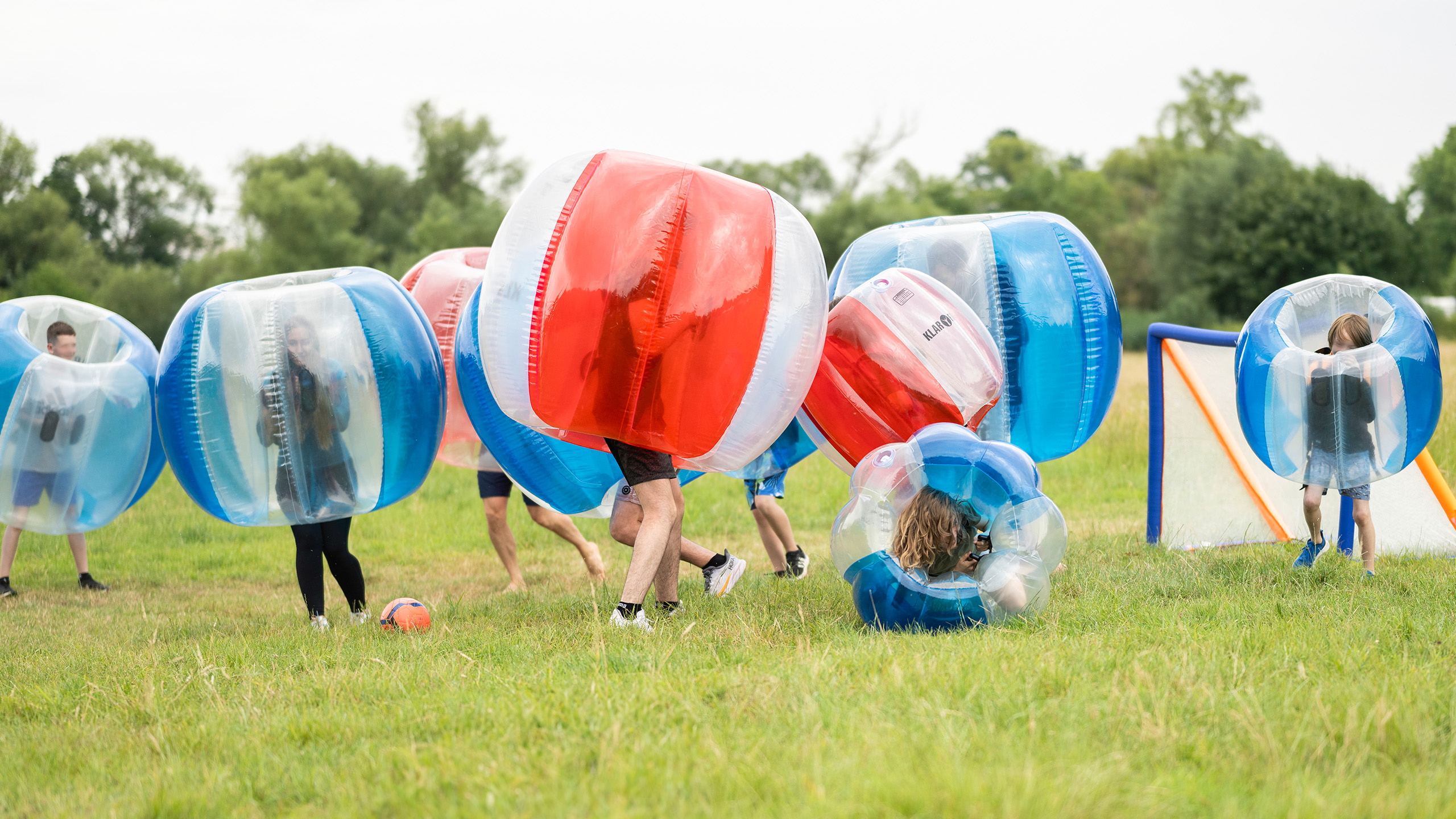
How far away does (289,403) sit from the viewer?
5.14 m

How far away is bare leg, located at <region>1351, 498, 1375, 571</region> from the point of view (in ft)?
19.8

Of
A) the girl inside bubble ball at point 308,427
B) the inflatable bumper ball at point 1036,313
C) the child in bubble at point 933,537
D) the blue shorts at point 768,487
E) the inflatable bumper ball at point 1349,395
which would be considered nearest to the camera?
the child in bubble at point 933,537

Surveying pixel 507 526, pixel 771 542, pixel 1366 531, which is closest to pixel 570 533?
pixel 507 526

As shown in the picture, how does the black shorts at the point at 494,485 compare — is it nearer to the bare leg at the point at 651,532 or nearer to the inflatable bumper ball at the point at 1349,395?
the bare leg at the point at 651,532

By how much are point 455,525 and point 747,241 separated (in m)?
6.66

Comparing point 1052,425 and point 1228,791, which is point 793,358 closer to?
point 1052,425

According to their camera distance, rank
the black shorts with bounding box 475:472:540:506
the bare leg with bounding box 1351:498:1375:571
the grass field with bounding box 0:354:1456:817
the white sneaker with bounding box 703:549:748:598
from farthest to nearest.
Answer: the black shorts with bounding box 475:472:540:506 → the white sneaker with bounding box 703:549:748:598 → the bare leg with bounding box 1351:498:1375:571 → the grass field with bounding box 0:354:1456:817

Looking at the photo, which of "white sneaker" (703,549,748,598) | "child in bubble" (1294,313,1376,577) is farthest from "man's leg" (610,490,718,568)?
"child in bubble" (1294,313,1376,577)

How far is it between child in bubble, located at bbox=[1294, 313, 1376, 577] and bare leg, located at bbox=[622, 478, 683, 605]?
347cm

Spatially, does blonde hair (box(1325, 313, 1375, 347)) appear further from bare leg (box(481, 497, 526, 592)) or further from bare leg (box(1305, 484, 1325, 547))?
bare leg (box(481, 497, 526, 592))

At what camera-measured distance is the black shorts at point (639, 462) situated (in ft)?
16.7

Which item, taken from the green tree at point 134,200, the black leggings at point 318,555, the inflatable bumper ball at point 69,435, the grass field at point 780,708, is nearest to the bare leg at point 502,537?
the grass field at point 780,708

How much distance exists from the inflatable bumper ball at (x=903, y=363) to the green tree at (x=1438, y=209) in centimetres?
4693

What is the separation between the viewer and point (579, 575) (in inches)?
313
